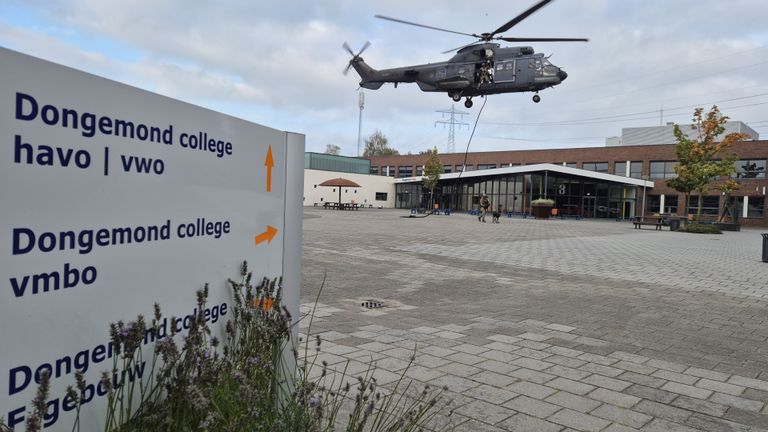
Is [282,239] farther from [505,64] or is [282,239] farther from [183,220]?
[505,64]

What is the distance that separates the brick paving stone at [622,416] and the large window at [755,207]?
49148 mm

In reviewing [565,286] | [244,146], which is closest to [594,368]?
[244,146]

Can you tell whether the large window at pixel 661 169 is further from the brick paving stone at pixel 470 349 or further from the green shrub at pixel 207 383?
the green shrub at pixel 207 383

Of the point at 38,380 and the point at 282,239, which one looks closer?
the point at 38,380

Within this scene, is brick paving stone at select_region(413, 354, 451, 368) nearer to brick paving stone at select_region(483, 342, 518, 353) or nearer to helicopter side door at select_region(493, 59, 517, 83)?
brick paving stone at select_region(483, 342, 518, 353)

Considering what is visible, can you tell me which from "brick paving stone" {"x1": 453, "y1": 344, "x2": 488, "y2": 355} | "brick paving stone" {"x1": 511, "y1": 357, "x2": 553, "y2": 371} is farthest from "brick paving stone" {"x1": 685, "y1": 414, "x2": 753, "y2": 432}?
"brick paving stone" {"x1": 453, "y1": 344, "x2": 488, "y2": 355}

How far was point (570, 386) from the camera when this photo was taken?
417cm

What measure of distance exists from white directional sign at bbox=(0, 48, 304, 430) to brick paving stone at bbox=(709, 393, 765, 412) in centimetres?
371

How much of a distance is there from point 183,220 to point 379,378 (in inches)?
97.3

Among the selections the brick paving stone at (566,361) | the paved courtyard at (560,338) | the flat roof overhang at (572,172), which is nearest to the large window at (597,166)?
the flat roof overhang at (572,172)

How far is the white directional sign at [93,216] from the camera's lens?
1497 millimetres

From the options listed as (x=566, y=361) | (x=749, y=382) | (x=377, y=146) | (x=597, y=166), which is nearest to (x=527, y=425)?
(x=566, y=361)

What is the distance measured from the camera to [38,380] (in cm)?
158

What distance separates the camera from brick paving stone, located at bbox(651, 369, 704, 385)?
4.41m
